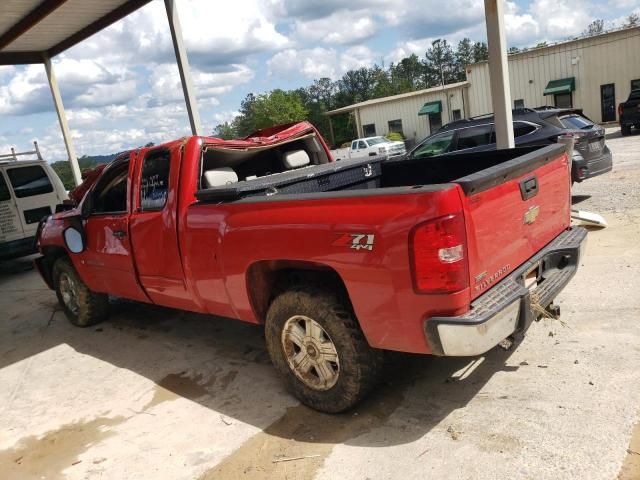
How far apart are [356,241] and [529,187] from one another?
1256 mm

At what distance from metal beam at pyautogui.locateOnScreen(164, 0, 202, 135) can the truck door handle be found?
19.2ft

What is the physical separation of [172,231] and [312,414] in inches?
68.6

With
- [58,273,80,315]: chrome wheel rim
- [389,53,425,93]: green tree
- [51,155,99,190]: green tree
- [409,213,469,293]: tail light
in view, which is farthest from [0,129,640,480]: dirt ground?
[389,53,425,93]: green tree

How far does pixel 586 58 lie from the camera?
29172mm

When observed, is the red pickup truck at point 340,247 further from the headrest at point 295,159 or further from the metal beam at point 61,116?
the metal beam at point 61,116

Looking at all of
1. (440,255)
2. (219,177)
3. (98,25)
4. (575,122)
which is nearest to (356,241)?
(440,255)

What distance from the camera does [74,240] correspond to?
213 inches

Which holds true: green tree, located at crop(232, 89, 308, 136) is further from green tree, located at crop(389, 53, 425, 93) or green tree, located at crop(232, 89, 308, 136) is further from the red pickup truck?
the red pickup truck

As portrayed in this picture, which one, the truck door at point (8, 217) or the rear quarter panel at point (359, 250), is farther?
the truck door at point (8, 217)

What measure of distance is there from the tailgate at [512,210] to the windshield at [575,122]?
548 cm

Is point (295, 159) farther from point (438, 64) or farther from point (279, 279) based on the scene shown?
point (438, 64)

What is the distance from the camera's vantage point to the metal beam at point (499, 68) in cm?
536

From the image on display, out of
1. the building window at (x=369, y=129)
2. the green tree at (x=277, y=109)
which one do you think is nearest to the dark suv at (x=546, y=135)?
the building window at (x=369, y=129)

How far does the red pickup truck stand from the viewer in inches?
105
